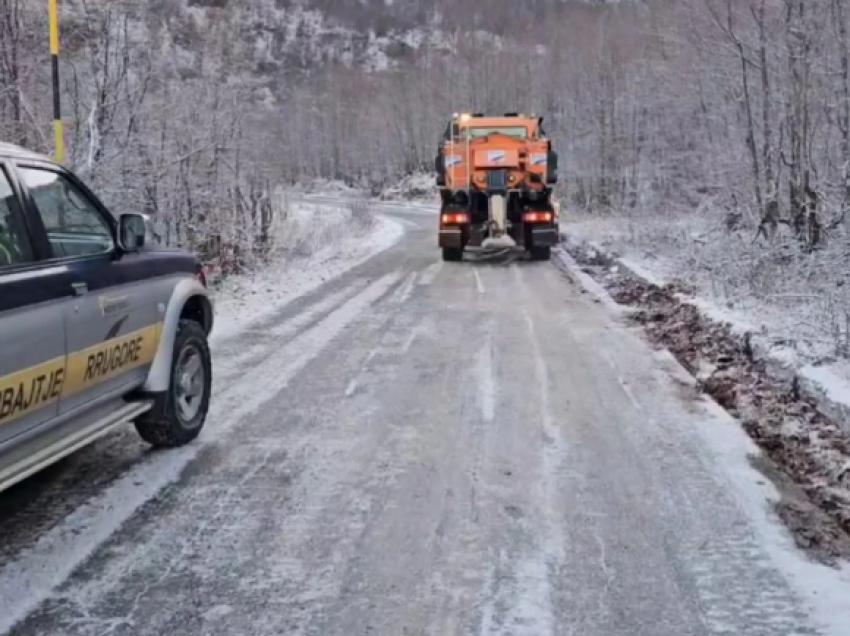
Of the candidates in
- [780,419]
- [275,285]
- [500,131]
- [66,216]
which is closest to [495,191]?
[500,131]

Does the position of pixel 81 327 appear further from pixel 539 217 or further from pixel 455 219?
pixel 539 217

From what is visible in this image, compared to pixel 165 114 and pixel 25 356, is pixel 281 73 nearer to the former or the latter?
pixel 165 114

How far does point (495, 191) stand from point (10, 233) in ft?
53.1

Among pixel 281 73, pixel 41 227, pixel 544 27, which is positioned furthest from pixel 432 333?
pixel 281 73

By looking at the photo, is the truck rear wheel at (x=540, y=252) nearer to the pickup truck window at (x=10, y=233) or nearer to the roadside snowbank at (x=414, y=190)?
the pickup truck window at (x=10, y=233)

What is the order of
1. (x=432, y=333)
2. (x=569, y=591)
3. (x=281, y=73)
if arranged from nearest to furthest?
(x=569, y=591), (x=432, y=333), (x=281, y=73)

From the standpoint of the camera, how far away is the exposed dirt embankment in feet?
14.9

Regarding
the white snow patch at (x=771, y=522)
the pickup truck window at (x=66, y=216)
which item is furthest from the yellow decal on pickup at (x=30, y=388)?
the white snow patch at (x=771, y=522)

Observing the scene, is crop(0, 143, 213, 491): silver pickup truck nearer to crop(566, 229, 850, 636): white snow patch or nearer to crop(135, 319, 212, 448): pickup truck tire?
crop(135, 319, 212, 448): pickup truck tire

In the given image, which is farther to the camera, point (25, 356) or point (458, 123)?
point (458, 123)

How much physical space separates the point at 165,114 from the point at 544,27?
78.6 metres

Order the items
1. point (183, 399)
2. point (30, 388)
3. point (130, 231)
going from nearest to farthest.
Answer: point (30, 388) → point (130, 231) → point (183, 399)

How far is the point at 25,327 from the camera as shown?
3967 mm

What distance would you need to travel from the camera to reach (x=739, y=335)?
865 cm
